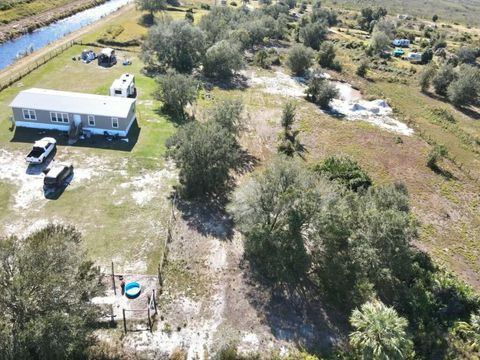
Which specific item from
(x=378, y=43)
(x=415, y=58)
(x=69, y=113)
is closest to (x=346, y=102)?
(x=378, y=43)

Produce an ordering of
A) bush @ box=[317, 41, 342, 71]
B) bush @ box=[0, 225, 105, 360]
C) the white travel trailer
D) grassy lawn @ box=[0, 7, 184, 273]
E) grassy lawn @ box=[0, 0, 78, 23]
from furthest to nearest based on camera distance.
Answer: grassy lawn @ box=[0, 0, 78, 23]
bush @ box=[317, 41, 342, 71]
the white travel trailer
grassy lawn @ box=[0, 7, 184, 273]
bush @ box=[0, 225, 105, 360]

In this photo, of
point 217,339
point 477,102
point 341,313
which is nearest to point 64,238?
point 217,339

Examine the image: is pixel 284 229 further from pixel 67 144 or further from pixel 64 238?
pixel 67 144

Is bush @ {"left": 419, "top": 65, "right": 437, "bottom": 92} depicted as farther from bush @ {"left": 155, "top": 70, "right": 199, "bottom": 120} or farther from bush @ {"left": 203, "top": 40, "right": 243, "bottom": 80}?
bush @ {"left": 155, "top": 70, "right": 199, "bottom": 120}

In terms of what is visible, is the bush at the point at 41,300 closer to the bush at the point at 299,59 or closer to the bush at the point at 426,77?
the bush at the point at 299,59

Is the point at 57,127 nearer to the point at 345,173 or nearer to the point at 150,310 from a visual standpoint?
Result: the point at 150,310

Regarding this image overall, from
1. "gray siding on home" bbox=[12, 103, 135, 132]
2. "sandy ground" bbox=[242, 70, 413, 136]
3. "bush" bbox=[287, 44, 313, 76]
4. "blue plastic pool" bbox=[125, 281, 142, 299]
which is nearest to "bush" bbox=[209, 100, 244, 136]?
"gray siding on home" bbox=[12, 103, 135, 132]

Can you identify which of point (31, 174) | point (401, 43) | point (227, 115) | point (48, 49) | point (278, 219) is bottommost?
point (48, 49)
